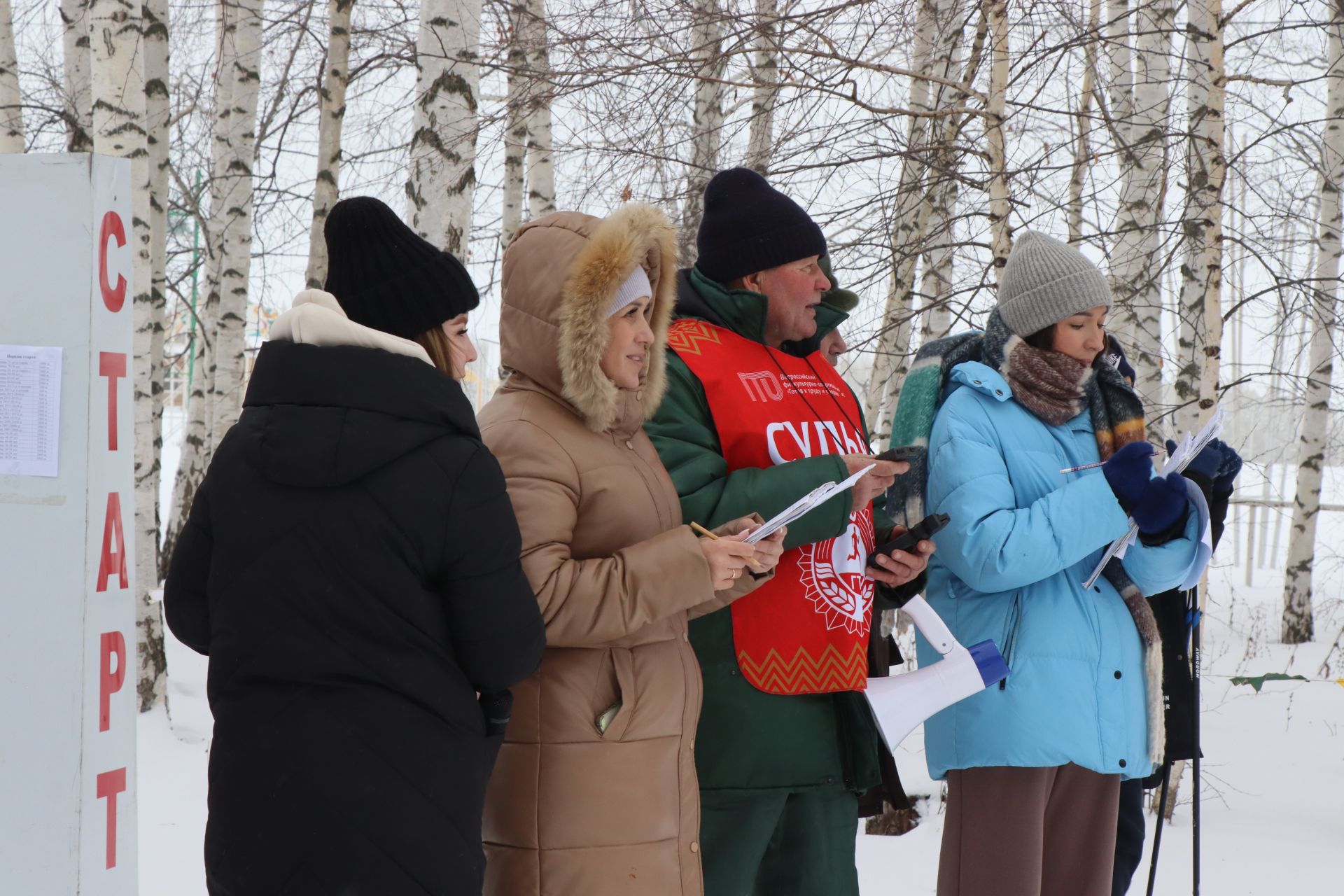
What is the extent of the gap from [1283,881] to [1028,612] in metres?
2.22

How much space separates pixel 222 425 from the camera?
7715mm

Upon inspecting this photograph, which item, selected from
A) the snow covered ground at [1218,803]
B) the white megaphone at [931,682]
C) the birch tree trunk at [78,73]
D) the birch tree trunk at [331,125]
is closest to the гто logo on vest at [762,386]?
the white megaphone at [931,682]

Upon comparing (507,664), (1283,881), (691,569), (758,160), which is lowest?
(1283,881)

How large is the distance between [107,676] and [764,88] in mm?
3189

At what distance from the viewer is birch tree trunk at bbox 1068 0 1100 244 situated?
4.26 meters

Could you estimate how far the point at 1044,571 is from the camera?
247 centimetres

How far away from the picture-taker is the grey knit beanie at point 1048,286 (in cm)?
266

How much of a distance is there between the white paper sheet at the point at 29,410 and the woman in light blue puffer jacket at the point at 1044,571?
75.4 inches

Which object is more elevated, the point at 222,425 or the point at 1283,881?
the point at 222,425

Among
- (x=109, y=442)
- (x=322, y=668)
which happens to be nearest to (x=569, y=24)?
(x=109, y=442)

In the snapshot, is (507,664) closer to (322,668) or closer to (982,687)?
(322,668)

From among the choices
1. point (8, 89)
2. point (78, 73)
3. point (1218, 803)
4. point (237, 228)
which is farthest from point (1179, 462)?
point (78, 73)

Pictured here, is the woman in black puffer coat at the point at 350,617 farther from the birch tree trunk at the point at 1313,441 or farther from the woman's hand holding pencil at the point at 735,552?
the birch tree trunk at the point at 1313,441

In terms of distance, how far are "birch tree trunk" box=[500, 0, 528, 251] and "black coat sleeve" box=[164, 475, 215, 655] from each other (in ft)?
9.49
